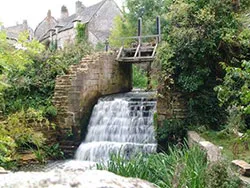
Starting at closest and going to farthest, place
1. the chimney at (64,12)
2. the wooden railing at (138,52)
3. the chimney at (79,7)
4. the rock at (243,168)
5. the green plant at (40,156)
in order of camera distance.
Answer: the rock at (243,168), the green plant at (40,156), the wooden railing at (138,52), the chimney at (79,7), the chimney at (64,12)

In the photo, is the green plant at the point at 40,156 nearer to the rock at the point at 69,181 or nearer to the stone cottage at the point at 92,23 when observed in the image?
the rock at the point at 69,181

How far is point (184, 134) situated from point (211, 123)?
85 cm

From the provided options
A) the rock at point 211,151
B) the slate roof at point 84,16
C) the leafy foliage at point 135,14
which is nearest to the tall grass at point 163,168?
the rock at point 211,151

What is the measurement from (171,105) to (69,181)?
29.2 ft

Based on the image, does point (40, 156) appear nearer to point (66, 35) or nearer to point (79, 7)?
point (66, 35)

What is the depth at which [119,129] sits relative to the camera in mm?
11484

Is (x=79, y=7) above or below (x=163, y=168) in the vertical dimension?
above

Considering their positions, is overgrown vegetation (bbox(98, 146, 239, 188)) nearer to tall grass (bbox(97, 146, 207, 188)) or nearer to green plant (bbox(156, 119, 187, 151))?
tall grass (bbox(97, 146, 207, 188))

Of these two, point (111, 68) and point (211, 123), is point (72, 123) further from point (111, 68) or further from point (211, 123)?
point (211, 123)

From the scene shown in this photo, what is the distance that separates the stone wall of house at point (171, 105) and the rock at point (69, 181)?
341 inches

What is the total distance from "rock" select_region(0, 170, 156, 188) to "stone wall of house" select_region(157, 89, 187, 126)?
28.5 ft

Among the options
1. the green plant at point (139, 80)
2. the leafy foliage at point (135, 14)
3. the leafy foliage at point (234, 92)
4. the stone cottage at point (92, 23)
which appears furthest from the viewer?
the stone cottage at point (92, 23)

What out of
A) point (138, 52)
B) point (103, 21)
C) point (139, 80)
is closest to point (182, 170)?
point (138, 52)

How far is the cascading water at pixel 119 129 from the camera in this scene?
427 inches
